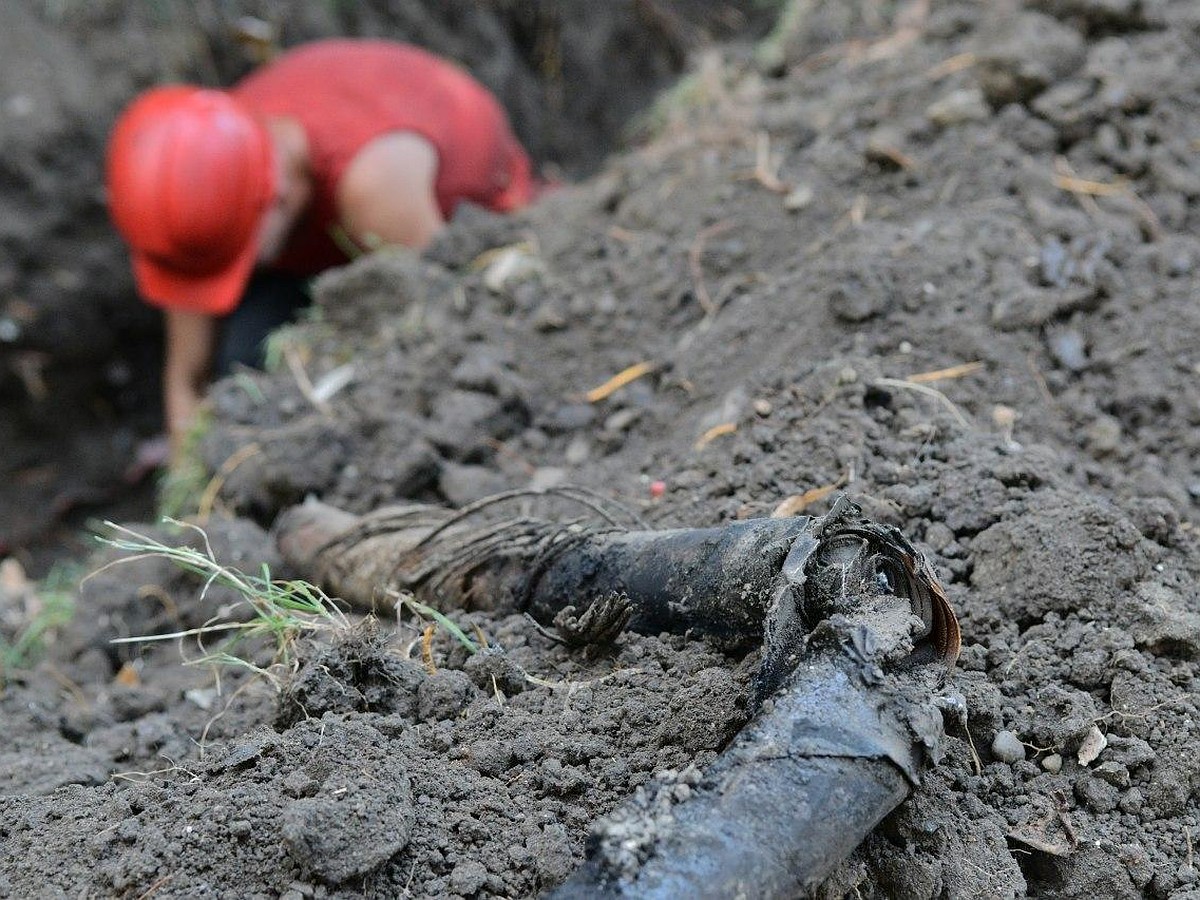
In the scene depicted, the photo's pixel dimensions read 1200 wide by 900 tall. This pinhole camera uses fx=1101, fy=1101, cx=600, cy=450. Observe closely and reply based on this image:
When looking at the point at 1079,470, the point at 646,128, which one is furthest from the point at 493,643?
the point at 646,128

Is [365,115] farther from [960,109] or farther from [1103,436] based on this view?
[1103,436]

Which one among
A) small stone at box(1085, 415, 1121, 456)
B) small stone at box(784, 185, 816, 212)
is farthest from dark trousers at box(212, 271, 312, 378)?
small stone at box(1085, 415, 1121, 456)

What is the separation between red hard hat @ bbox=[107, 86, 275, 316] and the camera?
3.10 m

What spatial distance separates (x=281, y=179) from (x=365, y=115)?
362 millimetres

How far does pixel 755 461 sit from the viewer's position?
5.21ft

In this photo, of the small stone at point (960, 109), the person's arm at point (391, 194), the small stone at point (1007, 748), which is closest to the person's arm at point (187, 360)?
the person's arm at point (391, 194)

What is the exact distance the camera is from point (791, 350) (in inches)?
73.3

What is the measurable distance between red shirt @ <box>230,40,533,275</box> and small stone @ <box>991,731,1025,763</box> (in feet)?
9.39

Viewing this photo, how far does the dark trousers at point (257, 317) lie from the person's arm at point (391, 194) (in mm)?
397

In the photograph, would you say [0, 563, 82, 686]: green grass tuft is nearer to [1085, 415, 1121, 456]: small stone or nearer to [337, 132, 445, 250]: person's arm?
[337, 132, 445, 250]: person's arm

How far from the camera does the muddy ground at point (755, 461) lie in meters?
1.11

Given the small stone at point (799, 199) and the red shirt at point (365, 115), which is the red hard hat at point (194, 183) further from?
the small stone at point (799, 199)

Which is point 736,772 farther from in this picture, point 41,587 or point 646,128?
point 646,128

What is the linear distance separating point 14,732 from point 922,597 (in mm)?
1314
